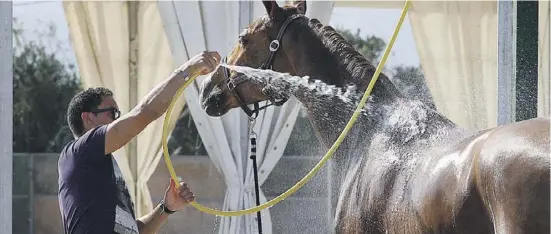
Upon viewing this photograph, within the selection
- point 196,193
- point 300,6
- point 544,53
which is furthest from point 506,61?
point 196,193

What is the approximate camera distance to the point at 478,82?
5.58 metres

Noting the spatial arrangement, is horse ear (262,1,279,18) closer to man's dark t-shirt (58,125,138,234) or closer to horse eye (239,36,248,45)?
horse eye (239,36,248,45)

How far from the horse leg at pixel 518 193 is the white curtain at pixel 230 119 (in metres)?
2.98

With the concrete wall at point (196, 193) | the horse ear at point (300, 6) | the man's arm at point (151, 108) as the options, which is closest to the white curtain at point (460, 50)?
the concrete wall at point (196, 193)

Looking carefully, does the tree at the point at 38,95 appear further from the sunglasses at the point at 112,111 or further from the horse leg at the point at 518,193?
the horse leg at the point at 518,193

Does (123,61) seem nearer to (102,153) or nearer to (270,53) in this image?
(270,53)

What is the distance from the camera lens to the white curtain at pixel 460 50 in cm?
550

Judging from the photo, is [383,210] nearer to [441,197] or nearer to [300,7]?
[441,197]

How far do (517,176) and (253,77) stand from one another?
156cm

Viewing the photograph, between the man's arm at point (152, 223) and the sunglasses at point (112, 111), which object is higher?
the sunglasses at point (112, 111)

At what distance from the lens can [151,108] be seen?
286 centimetres

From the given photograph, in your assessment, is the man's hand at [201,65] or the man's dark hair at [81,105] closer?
the man's hand at [201,65]
